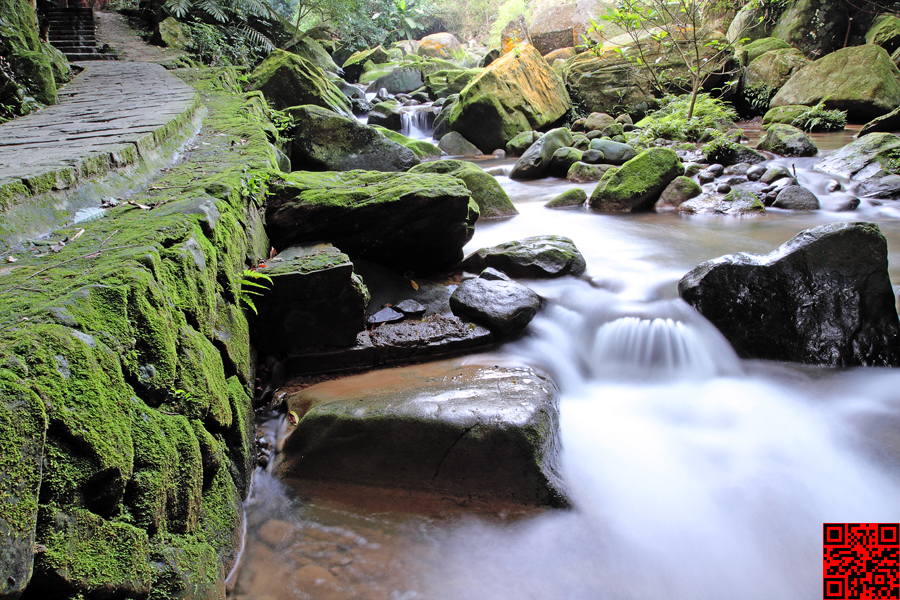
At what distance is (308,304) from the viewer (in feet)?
11.5

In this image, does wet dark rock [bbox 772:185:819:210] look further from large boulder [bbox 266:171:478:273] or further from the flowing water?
large boulder [bbox 266:171:478:273]

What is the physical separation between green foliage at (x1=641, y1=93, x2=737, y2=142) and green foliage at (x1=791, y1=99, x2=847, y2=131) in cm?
168

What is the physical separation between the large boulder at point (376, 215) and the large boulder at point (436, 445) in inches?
71.5

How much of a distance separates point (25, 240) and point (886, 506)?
4547 mm

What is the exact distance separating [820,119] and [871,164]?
5.05 meters

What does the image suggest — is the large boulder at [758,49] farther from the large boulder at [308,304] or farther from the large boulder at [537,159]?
the large boulder at [308,304]

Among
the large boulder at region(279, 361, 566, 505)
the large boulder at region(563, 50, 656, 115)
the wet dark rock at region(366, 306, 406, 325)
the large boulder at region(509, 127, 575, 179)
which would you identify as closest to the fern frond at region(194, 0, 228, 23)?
the large boulder at region(509, 127, 575, 179)

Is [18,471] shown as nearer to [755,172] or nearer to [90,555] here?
[90,555]

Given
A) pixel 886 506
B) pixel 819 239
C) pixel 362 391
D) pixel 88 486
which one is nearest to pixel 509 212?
pixel 819 239

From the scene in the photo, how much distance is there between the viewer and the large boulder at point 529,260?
523 centimetres

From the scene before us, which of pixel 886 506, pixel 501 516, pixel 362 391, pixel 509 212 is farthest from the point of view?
pixel 509 212

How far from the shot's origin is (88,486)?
1255mm

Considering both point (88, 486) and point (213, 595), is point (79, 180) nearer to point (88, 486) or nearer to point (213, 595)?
point (88, 486)

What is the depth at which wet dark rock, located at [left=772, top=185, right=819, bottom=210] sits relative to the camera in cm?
775
